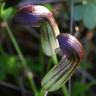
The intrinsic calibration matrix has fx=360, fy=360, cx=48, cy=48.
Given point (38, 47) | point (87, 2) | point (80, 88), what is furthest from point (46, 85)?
point (38, 47)

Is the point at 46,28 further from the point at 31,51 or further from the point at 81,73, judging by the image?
the point at 31,51

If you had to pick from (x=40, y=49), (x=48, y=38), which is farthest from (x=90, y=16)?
(x=48, y=38)

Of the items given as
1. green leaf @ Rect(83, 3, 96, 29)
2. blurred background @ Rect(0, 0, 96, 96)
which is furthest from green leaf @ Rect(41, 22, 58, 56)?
green leaf @ Rect(83, 3, 96, 29)

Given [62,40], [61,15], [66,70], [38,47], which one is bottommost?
[38,47]

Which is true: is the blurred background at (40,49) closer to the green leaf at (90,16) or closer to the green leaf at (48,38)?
the green leaf at (90,16)

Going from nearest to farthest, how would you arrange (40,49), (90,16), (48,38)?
(48,38)
(90,16)
(40,49)

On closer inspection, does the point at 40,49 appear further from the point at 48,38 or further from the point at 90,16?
the point at 48,38

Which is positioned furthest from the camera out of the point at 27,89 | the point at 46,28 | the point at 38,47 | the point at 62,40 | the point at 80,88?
the point at 38,47
